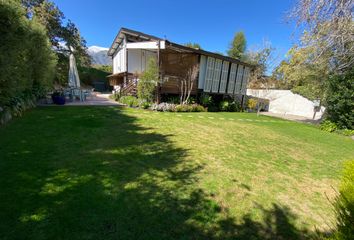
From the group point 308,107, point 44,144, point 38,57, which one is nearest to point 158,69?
point 38,57

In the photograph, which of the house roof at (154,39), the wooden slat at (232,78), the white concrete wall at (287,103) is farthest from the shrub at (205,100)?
the white concrete wall at (287,103)

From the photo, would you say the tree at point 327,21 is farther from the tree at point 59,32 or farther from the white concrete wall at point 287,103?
the tree at point 59,32

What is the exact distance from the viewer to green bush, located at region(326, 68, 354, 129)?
10969mm

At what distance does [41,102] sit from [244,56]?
124ft

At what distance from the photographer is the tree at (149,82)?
12508mm

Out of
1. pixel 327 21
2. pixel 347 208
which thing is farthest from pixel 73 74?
pixel 347 208

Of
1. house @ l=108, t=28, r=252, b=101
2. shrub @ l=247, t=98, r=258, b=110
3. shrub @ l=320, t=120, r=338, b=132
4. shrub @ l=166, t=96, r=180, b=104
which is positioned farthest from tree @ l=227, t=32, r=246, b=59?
shrub @ l=166, t=96, r=180, b=104

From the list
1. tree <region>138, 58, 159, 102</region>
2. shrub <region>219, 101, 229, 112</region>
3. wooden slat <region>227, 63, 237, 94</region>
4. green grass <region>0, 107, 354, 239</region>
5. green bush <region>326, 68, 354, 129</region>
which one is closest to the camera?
green grass <region>0, 107, 354, 239</region>

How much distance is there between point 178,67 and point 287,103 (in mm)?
15319

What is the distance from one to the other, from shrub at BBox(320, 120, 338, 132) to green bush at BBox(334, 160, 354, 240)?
13159 millimetres

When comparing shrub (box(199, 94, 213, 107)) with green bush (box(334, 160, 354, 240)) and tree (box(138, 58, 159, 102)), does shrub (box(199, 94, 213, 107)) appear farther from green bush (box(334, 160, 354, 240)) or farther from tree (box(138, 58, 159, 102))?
green bush (box(334, 160, 354, 240))

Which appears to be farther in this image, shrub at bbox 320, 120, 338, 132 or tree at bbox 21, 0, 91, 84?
tree at bbox 21, 0, 91, 84

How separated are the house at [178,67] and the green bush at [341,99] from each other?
7.83 meters

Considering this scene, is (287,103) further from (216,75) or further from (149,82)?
(149,82)
